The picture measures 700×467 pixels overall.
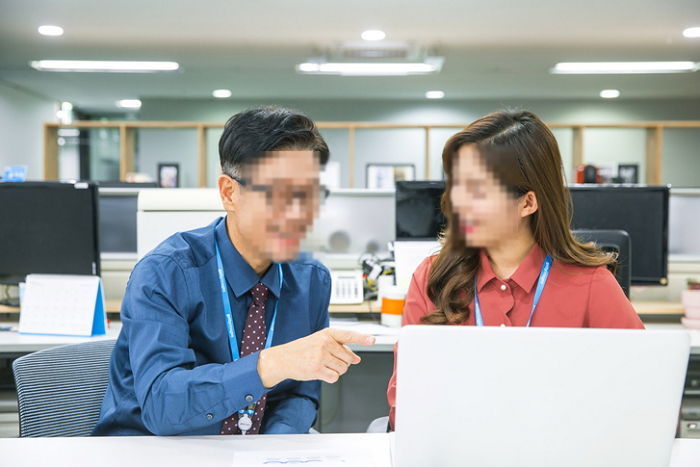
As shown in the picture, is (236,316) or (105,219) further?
(105,219)

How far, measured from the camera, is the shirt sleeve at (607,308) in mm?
1266

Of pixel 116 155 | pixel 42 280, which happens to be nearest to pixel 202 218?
pixel 42 280

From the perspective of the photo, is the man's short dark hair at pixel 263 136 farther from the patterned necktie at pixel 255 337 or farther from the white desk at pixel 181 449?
the white desk at pixel 181 449

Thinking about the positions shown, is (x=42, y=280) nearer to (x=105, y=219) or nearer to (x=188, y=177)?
(x=105, y=219)

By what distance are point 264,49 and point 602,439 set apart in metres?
6.30

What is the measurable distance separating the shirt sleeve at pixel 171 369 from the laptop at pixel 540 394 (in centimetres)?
35

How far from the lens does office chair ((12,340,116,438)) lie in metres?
1.28

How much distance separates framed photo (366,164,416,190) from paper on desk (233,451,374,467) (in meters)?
7.90

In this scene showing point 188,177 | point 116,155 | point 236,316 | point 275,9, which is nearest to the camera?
point 236,316

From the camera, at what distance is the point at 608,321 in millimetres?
1271

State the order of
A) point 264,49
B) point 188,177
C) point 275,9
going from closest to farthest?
point 275,9, point 264,49, point 188,177

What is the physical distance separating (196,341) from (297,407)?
10.2 inches

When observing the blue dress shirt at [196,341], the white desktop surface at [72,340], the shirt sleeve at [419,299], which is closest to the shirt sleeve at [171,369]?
the blue dress shirt at [196,341]

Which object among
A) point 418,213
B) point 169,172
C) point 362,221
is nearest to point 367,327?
point 418,213
